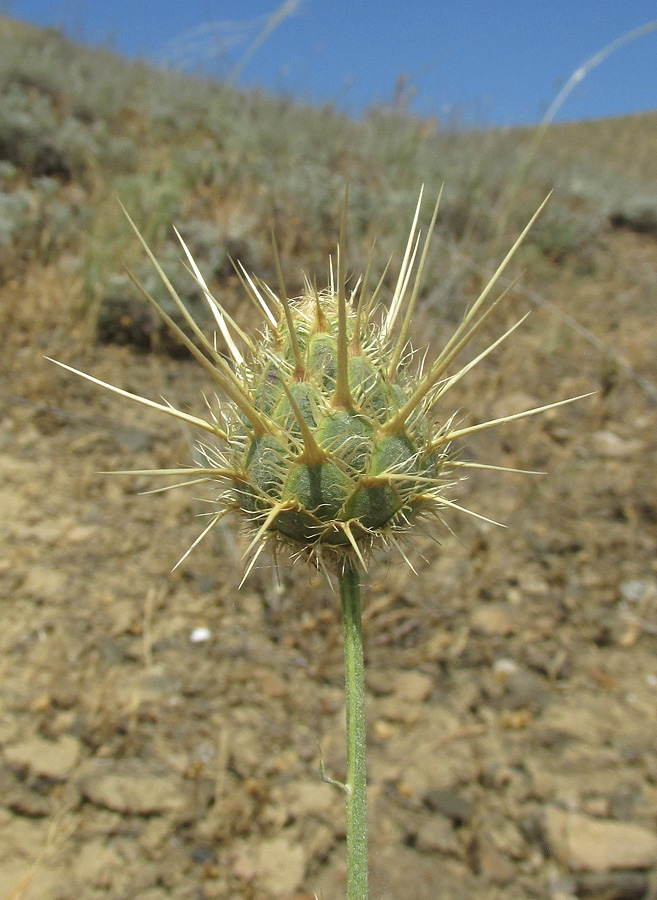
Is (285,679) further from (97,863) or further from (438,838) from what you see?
(97,863)

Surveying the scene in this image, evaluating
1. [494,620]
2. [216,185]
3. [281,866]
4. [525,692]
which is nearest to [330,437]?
[281,866]

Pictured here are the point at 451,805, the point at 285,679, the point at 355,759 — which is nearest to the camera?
the point at 355,759

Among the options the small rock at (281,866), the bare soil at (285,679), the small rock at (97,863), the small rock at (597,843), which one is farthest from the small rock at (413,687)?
the small rock at (97,863)

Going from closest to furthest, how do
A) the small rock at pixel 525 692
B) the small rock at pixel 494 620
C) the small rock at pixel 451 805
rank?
the small rock at pixel 451 805 → the small rock at pixel 525 692 → the small rock at pixel 494 620

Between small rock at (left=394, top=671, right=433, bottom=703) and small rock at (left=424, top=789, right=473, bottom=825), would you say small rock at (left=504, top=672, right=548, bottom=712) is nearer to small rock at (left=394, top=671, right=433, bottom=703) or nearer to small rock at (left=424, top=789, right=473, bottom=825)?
small rock at (left=394, top=671, right=433, bottom=703)

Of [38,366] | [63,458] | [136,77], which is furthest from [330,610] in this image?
[136,77]

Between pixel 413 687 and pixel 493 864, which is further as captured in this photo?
pixel 413 687

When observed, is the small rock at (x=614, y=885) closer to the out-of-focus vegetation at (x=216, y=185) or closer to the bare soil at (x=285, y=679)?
the bare soil at (x=285, y=679)
